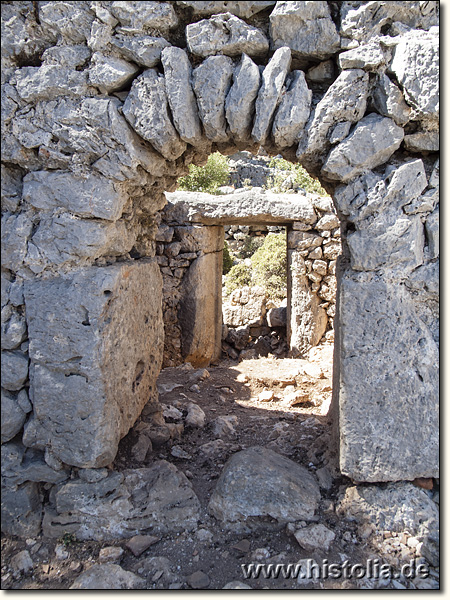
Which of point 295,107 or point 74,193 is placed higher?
point 295,107

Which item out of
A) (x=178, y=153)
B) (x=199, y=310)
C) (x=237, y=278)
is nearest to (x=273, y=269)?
(x=237, y=278)

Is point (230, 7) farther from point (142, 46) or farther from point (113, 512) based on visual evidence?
point (113, 512)

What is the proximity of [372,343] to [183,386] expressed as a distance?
2.69 meters

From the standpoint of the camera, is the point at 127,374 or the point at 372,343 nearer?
the point at 372,343

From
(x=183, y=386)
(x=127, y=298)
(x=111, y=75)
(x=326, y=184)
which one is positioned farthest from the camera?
(x=183, y=386)

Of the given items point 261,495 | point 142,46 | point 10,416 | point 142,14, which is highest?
point 142,14

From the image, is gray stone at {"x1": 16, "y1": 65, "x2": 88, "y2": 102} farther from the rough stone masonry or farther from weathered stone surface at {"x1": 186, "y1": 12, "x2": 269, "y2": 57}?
weathered stone surface at {"x1": 186, "y1": 12, "x2": 269, "y2": 57}

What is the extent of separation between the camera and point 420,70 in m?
2.09

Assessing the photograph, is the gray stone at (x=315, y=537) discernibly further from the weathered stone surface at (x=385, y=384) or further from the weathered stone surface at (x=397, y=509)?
the weathered stone surface at (x=385, y=384)

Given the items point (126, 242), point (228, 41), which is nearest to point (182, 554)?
point (126, 242)

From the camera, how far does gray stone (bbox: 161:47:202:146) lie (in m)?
2.29

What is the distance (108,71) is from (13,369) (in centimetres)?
168

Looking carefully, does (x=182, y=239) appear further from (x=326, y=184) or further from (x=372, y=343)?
(x=372, y=343)

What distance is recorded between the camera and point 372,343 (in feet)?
7.66
